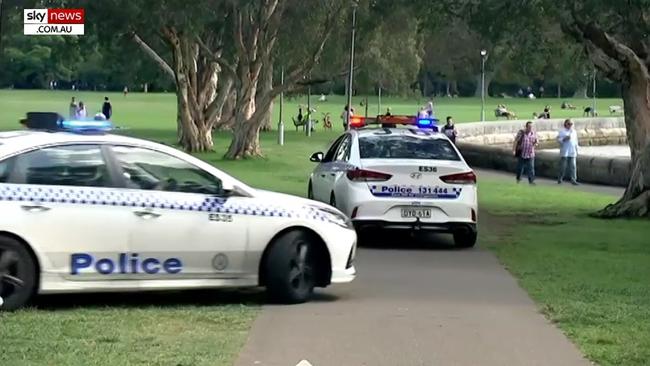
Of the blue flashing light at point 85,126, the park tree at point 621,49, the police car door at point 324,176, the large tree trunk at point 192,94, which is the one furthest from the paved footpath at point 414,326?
the large tree trunk at point 192,94

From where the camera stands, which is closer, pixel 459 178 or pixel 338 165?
pixel 459 178

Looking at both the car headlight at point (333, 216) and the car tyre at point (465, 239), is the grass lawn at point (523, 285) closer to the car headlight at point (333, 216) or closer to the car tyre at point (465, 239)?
the car tyre at point (465, 239)

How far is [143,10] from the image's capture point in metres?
34.1

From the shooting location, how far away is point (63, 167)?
392 inches

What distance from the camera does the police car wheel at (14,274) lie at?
9516 mm

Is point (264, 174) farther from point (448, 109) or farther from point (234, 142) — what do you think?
point (448, 109)

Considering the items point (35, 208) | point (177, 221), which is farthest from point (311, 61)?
point (35, 208)

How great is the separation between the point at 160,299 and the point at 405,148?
588 cm

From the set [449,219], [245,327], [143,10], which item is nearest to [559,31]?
[449,219]

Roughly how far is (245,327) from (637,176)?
12824 millimetres

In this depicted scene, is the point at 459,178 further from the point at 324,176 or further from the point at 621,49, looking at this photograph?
the point at 621,49

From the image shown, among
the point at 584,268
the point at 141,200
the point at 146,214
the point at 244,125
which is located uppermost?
the point at 141,200

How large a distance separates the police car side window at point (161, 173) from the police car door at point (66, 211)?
0.69ft

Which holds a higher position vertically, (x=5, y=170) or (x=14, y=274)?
(x=5, y=170)
